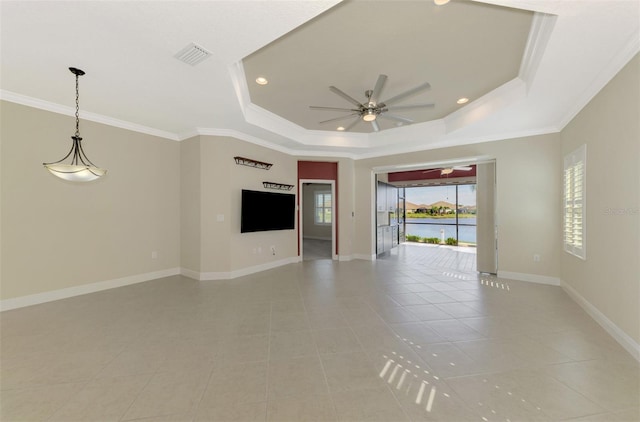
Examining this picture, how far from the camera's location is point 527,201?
14.8 feet

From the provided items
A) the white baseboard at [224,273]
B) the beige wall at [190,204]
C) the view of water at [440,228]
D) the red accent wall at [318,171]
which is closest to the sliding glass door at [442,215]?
the view of water at [440,228]

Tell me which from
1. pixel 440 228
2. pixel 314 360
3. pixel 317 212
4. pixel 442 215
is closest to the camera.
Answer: pixel 314 360

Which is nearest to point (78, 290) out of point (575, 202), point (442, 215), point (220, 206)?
point (220, 206)

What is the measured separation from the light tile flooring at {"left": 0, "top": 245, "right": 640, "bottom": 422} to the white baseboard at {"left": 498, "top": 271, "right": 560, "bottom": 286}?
601 mm

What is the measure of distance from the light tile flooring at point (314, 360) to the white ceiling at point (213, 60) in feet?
9.13

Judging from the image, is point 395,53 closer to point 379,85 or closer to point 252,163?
point 379,85

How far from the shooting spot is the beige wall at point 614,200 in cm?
224

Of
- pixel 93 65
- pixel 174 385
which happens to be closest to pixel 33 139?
pixel 93 65

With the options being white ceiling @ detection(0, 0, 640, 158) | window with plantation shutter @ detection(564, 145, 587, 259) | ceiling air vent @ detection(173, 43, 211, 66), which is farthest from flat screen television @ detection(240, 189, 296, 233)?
window with plantation shutter @ detection(564, 145, 587, 259)

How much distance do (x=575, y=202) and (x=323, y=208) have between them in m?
8.27

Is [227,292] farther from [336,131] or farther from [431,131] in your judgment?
[431,131]

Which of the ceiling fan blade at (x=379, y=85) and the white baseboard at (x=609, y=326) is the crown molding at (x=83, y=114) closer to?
the ceiling fan blade at (x=379, y=85)

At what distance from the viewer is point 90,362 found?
213 cm

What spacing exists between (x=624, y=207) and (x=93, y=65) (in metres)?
5.68
